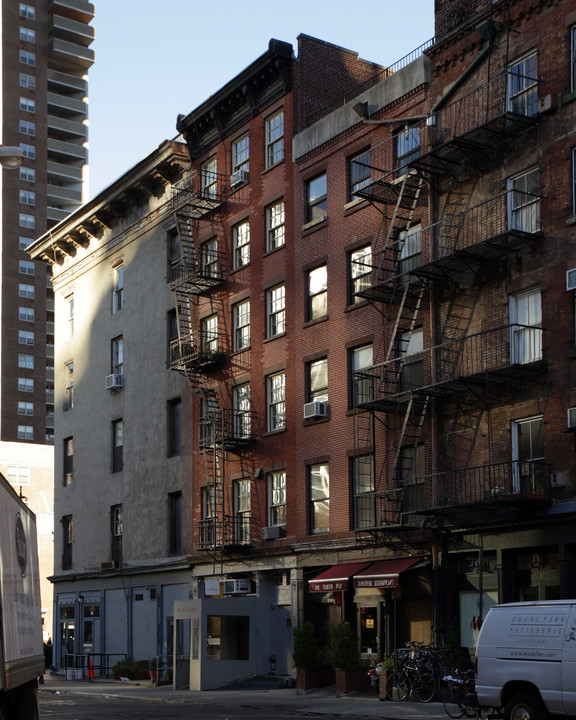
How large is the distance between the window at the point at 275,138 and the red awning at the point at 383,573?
597 inches

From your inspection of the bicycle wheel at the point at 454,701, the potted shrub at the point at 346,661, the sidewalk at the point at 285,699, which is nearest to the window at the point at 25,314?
the sidewalk at the point at 285,699

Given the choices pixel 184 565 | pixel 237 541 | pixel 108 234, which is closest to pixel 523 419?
pixel 237 541

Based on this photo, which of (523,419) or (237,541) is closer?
(523,419)

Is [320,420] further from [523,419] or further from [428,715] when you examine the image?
[428,715]

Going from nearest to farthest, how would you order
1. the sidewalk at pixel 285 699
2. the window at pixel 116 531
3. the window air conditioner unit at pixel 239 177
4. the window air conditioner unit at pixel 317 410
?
the sidewalk at pixel 285 699 → the window air conditioner unit at pixel 317 410 → the window air conditioner unit at pixel 239 177 → the window at pixel 116 531

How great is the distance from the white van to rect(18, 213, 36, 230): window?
344 feet

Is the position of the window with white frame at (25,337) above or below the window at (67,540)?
above

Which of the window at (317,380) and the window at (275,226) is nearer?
the window at (317,380)

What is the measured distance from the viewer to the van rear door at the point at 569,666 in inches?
668

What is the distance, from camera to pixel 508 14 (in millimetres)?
29672

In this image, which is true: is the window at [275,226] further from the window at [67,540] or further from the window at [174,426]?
the window at [67,540]

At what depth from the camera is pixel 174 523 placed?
148ft

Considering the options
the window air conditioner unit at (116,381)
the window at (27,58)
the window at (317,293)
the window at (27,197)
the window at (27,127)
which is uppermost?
the window at (27,58)

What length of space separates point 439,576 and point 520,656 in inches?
473
